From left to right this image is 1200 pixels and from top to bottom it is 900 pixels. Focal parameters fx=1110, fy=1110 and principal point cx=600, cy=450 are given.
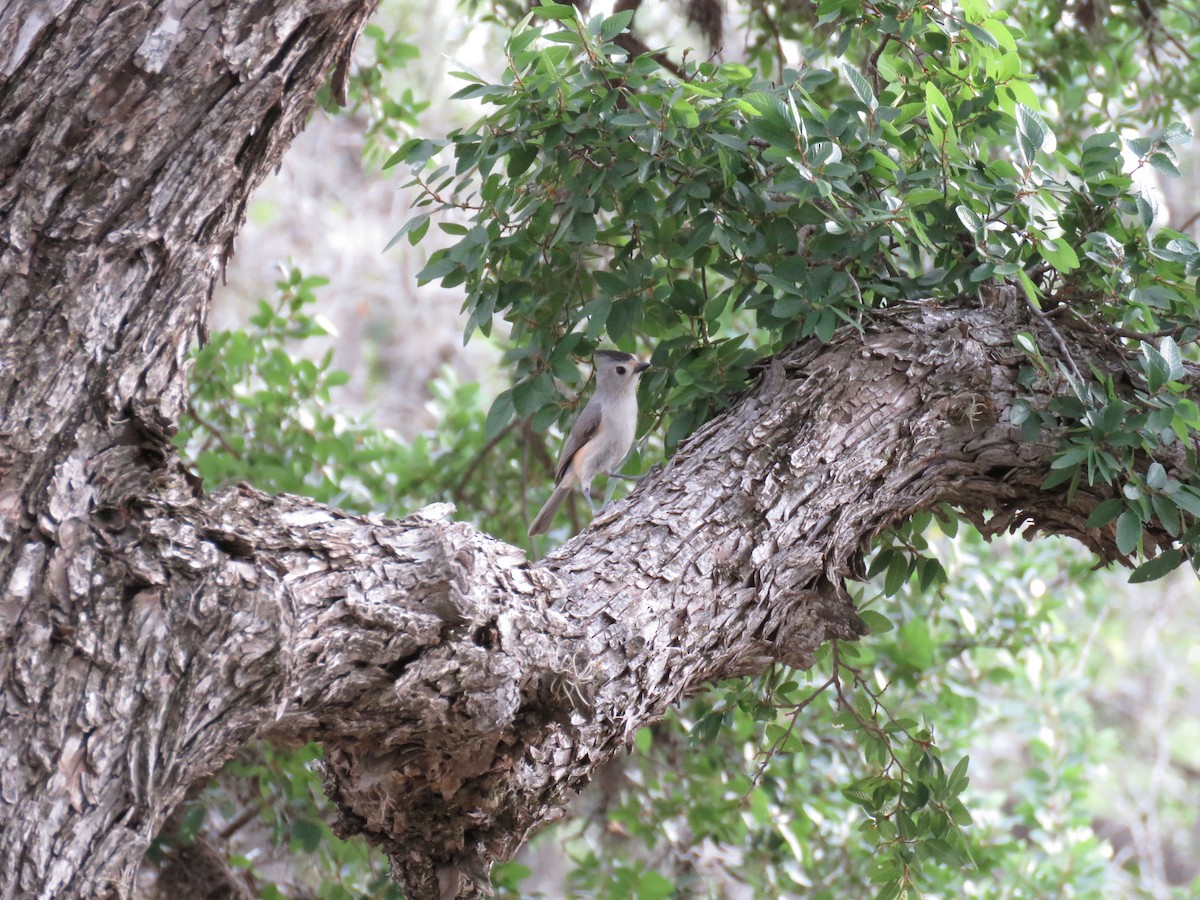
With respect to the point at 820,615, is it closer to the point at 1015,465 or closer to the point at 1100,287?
the point at 1015,465

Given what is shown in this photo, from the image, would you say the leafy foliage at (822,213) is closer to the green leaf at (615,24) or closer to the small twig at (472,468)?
the green leaf at (615,24)

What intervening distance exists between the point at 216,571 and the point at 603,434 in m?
2.48

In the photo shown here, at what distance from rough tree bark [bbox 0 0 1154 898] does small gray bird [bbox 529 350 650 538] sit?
1664mm

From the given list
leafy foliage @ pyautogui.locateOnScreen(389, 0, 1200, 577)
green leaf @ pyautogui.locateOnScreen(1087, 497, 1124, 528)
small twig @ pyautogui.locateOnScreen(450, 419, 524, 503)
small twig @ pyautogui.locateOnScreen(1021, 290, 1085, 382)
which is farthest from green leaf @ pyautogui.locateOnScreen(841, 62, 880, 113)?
small twig @ pyautogui.locateOnScreen(450, 419, 524, 503)

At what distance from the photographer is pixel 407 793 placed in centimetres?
231

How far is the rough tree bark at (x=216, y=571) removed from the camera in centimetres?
182

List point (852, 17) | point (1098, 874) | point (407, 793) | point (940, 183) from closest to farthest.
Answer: point (407, 793) → point (940, 183) → point (852, 17) → point (1098, 874)

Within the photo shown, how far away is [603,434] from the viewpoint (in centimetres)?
429

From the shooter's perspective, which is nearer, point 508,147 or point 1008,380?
point 508,147

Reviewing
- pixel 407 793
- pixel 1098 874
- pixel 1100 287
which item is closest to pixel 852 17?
pixel 1100 287

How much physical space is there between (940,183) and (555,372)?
106 centimetres

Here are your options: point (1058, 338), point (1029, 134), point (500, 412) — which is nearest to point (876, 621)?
point (1058, 338)

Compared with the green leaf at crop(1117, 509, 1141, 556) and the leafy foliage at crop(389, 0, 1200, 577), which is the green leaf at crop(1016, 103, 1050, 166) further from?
the green leaf at crop(1117, 509, 1141, 556)

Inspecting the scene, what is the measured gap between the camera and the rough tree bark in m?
1.82
